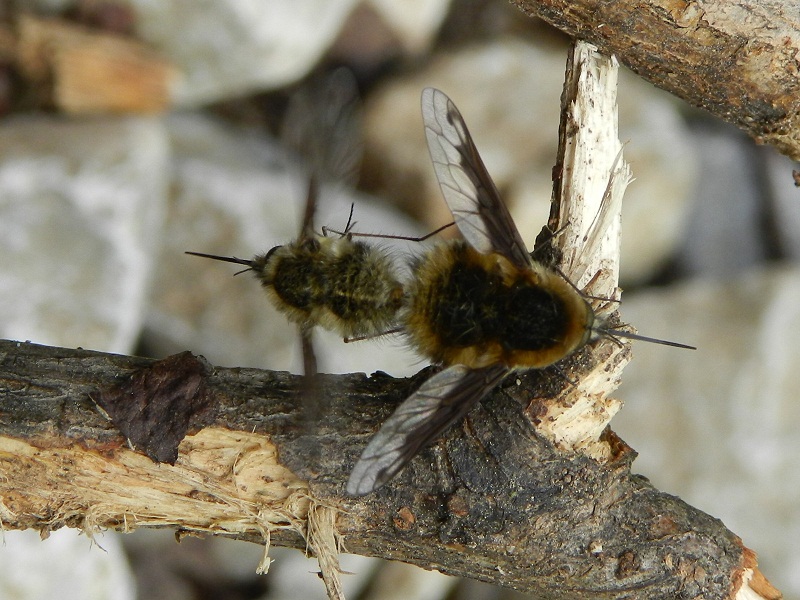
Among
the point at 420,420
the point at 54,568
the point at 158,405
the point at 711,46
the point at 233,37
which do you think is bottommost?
the point at 54,568

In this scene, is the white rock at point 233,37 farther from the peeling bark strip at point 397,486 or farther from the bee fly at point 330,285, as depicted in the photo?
the peeling bark strip at point 397,486

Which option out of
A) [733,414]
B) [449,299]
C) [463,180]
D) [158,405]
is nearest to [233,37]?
[463,180]

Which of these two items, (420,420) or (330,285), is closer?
(420,420)

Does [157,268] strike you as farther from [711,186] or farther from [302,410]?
[711,186]

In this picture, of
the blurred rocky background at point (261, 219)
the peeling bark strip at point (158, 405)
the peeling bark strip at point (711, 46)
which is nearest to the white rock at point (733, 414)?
the blurred rocky background at point (261, 219)

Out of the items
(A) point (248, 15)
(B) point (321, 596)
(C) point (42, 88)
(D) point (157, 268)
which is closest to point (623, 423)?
(B) point (321, 596)

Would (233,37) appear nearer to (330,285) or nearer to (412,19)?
(412,19)

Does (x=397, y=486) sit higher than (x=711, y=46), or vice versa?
(x=711, y=46)
